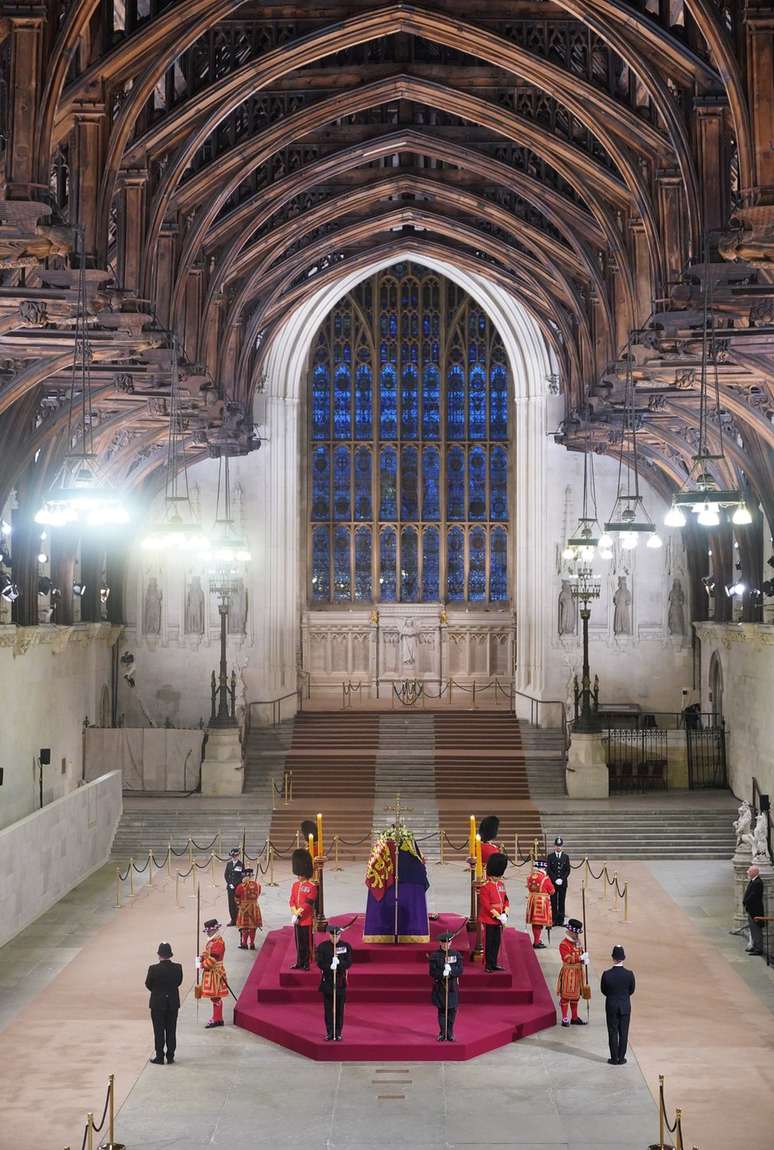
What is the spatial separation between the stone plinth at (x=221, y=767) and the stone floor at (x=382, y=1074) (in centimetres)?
1108

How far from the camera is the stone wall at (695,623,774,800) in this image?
27.8 metres

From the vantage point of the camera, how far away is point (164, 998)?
1496cm

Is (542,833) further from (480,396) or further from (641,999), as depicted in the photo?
(480,396)

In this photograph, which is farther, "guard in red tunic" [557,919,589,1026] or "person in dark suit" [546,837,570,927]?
"person in dark suit" [546,837,570,927]

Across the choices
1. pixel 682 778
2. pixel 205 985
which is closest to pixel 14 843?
pixel 205 985

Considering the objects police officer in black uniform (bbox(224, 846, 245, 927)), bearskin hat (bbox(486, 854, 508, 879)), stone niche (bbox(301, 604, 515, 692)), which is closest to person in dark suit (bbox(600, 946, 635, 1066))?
bearskin hat (bbox(486, 854, 508, 879))

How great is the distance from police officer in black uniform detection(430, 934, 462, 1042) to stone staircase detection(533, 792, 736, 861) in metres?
12.4

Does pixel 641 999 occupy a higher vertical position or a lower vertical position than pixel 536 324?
lower

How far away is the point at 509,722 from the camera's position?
120 feet

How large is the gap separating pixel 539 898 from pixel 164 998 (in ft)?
21.6

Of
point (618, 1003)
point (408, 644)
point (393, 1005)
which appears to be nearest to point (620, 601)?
point (408, 644)

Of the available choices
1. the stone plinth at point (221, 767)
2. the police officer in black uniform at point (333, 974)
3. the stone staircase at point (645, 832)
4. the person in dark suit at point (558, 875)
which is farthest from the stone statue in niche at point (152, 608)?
Answer: the police officer in black uniform at point (333, 974)

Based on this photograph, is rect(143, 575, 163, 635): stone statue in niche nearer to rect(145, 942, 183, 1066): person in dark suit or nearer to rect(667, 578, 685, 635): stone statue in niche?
rect(667, 578, 685, 635): stone statue in niche

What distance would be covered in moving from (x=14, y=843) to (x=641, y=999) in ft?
30.7
